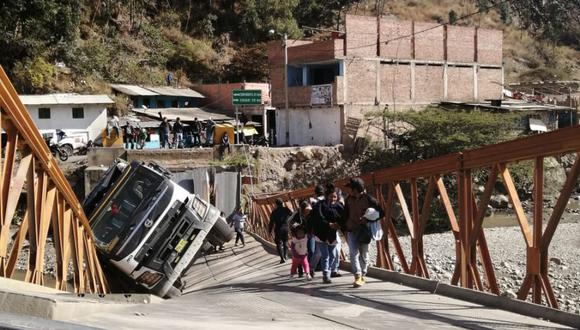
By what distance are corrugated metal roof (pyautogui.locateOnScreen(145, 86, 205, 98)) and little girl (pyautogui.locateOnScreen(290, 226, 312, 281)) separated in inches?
1319

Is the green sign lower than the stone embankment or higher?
higher

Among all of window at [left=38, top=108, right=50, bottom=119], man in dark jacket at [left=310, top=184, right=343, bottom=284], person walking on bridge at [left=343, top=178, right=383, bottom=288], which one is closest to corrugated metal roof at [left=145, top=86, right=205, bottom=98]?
window at [left=38, top=108, right=50, bottom=119]

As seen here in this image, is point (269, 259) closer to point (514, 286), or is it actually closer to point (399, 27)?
Result: point (514, 286)

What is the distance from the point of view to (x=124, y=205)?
12000 millimetres

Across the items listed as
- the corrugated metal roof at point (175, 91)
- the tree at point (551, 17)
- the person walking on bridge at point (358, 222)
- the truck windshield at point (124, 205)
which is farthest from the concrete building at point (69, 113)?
the tree at point (551, 17)

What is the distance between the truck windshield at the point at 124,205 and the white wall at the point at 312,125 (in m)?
23.7

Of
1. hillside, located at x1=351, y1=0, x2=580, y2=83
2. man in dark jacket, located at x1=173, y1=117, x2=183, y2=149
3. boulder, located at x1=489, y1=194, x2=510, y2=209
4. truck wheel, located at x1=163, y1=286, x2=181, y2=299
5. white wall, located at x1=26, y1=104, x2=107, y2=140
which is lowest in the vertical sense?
boulder, located at x1=489, y1=194, x2=510, y2=209

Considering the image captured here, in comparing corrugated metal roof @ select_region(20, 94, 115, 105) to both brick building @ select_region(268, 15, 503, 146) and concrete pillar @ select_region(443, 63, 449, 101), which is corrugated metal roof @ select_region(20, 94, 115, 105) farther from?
concrete pillar @ select_region(443, 63, 449, 101)

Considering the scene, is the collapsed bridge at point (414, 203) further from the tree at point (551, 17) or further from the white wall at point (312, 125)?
the tree at point (551, 17)

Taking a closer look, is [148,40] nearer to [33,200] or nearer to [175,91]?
[175,91]

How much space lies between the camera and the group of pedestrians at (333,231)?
8.11 m

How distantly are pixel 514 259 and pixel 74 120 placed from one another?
2379 cm

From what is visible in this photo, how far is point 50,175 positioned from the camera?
7.36 m

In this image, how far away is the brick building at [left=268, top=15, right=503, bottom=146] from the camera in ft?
116
